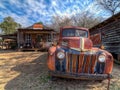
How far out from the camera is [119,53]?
11.1 meters

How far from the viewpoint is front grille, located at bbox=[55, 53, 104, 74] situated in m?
5.51

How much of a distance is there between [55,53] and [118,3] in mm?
23840

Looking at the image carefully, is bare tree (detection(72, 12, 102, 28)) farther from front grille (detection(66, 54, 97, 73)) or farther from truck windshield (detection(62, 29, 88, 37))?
front grille (detection(66, 54, 97, 73))

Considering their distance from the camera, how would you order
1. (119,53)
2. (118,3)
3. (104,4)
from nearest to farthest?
(119,53), (118,3), (104,4)

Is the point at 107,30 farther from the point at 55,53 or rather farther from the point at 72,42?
the point at 55,53

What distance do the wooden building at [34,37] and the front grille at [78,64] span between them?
15.3m

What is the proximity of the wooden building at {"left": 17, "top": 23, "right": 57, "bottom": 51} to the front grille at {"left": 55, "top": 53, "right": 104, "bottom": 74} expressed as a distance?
15300mm

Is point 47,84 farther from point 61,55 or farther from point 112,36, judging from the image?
point 112,36

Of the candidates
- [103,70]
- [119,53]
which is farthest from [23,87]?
[119,53]

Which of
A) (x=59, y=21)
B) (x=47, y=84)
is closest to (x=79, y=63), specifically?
(x=47, y=84)

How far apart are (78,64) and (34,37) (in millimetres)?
17504

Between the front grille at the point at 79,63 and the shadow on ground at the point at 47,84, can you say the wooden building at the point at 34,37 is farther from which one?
the front grille at the point at 79,63

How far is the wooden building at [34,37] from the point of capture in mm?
21172

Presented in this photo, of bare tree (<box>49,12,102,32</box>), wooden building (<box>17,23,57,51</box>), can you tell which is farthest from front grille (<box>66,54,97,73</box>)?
bare tree (<box>49,12,102,32</box>)
